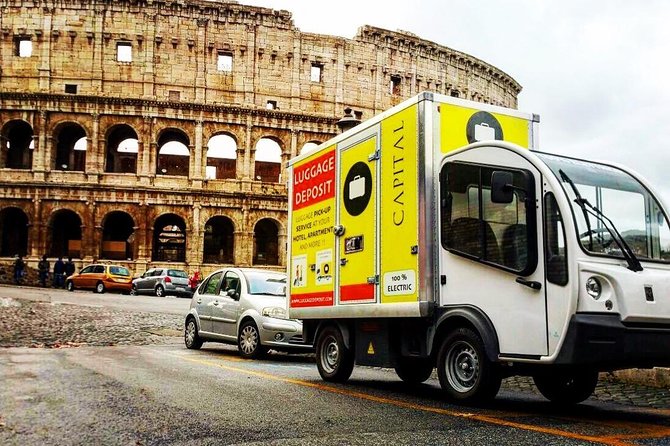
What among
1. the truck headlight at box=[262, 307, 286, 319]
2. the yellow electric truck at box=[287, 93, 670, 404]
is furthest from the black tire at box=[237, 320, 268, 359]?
the yellow electric truck at box=[287, 93, 670, 404]

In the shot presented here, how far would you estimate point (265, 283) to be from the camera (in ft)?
45.3

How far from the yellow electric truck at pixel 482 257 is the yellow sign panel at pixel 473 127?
2cm

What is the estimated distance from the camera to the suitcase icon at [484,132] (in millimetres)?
8312

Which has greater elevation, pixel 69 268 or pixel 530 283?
pixel 69 268

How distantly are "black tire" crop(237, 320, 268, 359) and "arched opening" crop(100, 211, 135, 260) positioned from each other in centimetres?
3345

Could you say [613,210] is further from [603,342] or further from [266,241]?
[266,241]

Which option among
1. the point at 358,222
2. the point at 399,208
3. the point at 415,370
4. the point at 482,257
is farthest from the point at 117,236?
the point at 482,257

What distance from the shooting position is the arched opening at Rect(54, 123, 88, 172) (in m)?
47.7

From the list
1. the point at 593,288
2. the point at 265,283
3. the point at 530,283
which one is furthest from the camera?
the point at 265,283

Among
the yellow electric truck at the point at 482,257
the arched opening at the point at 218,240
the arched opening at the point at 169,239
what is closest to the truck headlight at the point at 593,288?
the yellow electric truck at the point at 482,257

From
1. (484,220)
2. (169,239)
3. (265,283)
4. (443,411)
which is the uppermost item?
(169,239)

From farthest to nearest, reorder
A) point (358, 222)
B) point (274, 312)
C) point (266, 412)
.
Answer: point (274, 312) < point (358, 222) < point (266, 412)

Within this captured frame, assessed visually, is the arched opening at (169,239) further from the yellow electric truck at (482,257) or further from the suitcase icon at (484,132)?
the suitcase icon at (484,132)

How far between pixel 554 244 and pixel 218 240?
140ft
